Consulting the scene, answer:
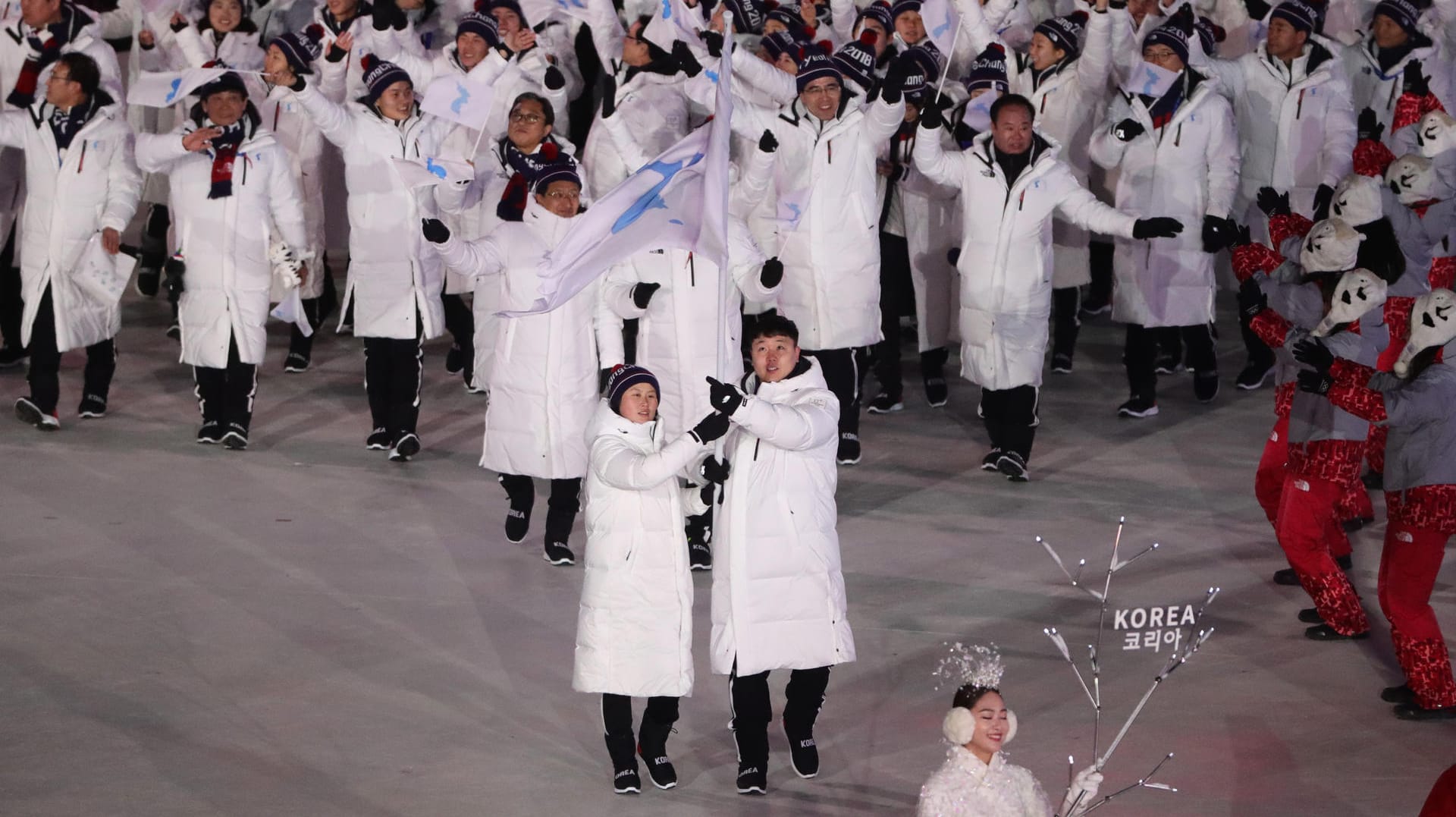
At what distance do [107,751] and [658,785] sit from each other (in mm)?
1923

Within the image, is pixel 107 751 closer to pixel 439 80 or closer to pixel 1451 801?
pixel 439 80

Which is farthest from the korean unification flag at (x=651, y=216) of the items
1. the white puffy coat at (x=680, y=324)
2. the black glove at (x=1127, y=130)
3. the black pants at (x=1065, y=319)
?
the black pants at (x=1065, y=319)

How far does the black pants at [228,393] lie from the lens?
1122 cm

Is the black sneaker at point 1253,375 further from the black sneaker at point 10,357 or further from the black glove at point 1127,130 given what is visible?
the black sneaker at point 10,357

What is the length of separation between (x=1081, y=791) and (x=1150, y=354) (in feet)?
21.9

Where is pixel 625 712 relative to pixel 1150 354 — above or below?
below

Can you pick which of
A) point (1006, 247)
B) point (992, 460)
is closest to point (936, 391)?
point (992, 460)

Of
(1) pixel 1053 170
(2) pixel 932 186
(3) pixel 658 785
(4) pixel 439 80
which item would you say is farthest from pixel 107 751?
(2) pixel 932 186

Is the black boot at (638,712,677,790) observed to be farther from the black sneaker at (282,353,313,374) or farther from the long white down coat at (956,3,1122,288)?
the black sneaker at (282,353,313,374)

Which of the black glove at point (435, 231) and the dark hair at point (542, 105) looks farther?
the dark hair at point (542, 105)

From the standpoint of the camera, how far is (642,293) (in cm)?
902

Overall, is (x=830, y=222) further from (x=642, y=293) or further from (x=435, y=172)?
(x=435, y=172)

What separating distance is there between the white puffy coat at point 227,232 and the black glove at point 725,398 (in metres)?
5.06

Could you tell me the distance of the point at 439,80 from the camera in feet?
32.4
